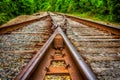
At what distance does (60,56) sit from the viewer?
4.05 metres

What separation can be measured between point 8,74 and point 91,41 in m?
3.09

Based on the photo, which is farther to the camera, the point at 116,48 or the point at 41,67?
the point at 116,48

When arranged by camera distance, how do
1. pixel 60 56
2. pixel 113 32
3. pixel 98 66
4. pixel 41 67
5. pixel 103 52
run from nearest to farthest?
1. pixel 41 67
2. pixel 98 66
3. pixel 60 56
4. pixel 103 52
5. pixel 113 32

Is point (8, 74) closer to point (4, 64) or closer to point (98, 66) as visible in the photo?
point (4, 64)

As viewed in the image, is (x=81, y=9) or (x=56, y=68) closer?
(x=56, y=68)

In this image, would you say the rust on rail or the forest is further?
the forest

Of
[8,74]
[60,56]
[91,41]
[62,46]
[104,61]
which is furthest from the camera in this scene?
[91,41]

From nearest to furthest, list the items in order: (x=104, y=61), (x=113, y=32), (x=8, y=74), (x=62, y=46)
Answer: (x=8, y=74), (x=104, y=61), (x=62, y=46), (x=113, y=32)

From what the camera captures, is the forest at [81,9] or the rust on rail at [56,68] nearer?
the rust on rail at [56,68]

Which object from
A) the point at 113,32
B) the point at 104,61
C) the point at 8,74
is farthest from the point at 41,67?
the point at 113,32

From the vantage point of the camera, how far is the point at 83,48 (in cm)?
480

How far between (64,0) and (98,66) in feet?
89.3

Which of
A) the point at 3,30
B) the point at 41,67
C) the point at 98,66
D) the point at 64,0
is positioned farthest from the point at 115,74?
the point at 64,0

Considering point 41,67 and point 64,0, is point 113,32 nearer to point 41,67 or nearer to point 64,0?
point 41,67
